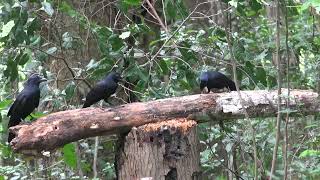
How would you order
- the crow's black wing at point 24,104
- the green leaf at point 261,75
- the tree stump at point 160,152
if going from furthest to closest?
1. the green leaf at point 261,75
2. the crow's black wing at point 24,104
3. the tree stump at point 160,152

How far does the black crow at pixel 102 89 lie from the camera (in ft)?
17.0

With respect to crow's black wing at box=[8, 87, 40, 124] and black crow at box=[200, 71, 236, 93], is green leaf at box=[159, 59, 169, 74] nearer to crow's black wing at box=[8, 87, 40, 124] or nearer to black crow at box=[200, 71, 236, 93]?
black crow at box=[200, 71, 236, 93]

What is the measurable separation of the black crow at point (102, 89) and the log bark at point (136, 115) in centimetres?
60

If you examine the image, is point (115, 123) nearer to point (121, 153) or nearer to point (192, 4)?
point (121, 153)

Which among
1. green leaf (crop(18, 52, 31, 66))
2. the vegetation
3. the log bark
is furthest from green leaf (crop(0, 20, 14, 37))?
the log bark

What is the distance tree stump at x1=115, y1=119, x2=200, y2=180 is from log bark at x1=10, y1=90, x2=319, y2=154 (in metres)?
0.14

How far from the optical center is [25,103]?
518 centimetres

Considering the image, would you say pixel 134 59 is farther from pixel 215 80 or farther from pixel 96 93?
pixel 215 80

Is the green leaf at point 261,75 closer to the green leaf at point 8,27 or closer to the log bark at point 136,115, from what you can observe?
the log bark at point 136,115

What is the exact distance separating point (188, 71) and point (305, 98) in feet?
4.39

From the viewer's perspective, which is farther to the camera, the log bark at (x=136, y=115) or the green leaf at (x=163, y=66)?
the green leaf at (x=163, y=66)

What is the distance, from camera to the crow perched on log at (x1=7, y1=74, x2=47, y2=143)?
16.8 ft

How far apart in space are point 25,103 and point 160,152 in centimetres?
154

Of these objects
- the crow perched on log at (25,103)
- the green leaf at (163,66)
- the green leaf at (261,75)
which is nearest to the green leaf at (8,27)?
the crow perched on log at (25,103)
